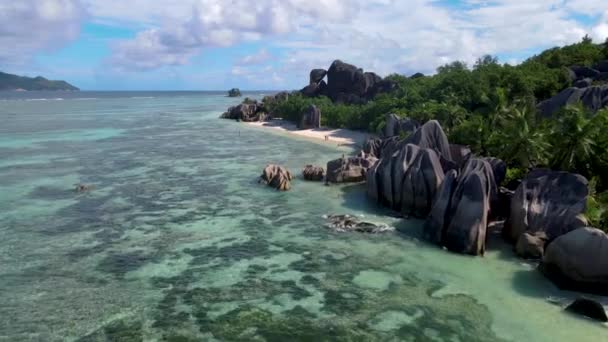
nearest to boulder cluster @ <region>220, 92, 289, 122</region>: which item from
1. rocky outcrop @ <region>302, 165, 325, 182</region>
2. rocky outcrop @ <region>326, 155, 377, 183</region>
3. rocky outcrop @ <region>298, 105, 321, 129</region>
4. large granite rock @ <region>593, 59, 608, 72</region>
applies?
rocky outcrop @ <region>298, 105, 321, 129</region>

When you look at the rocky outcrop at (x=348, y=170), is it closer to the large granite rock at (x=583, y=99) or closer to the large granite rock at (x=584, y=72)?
the large granite rock at (x=583, y=99)

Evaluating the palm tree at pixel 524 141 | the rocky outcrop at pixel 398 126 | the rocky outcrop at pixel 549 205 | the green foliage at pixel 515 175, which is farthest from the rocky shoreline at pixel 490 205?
the rocky outcrop at pixel 398 126

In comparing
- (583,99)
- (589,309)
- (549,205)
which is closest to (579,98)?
(583,99)

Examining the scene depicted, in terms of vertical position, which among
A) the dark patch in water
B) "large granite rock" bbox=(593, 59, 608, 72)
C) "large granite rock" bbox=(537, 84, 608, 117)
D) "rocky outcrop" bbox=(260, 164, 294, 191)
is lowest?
the dark patch in water

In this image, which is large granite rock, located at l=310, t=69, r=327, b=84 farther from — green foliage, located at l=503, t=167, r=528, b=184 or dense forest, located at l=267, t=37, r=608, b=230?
green foliage, located at l=503, t=167, r=528, b=184

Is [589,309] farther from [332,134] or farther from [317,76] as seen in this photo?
[317,76]

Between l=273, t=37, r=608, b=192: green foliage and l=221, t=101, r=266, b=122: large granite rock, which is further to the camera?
l=221, t=101, r=266, b=122: large granite rock
